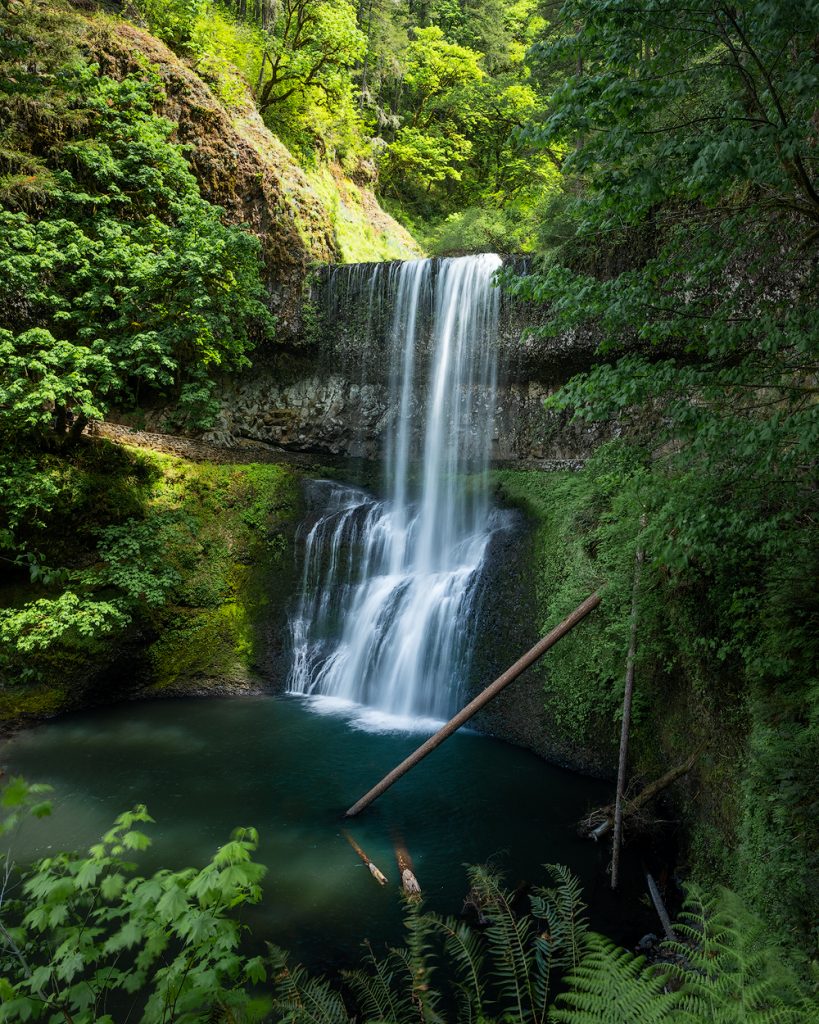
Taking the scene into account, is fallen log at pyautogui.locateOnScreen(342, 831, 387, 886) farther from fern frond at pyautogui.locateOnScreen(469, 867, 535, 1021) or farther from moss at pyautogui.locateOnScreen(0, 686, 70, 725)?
moss at pyautogui.locateOnScreen(0, 686, 70, 725)

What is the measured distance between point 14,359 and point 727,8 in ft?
29.3

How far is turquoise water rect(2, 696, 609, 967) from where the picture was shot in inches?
219

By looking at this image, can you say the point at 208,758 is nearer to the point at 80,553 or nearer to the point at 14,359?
the point at 80,553

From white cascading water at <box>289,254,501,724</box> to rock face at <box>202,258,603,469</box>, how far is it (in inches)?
13.6

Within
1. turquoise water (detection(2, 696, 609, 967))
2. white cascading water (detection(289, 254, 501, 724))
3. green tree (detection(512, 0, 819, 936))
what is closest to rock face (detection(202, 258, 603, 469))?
white cascading water (detection(289, 254, 501, 724))

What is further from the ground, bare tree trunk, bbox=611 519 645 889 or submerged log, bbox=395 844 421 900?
bare tree trunk, bbox=611 519 645 889

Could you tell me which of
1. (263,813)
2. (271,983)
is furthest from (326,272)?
(271,983)

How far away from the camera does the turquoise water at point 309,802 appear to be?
18.3 ft

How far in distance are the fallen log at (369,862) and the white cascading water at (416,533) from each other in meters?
3.64

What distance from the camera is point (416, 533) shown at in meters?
12.8


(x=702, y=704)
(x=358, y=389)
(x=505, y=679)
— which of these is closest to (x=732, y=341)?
(x=702, y=704)

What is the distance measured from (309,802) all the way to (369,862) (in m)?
1.54

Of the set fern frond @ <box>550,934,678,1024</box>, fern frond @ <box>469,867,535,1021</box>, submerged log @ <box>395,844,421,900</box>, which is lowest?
submerged log @ <box>395,844,421,900</box>

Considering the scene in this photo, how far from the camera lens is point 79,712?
963 centimetres
